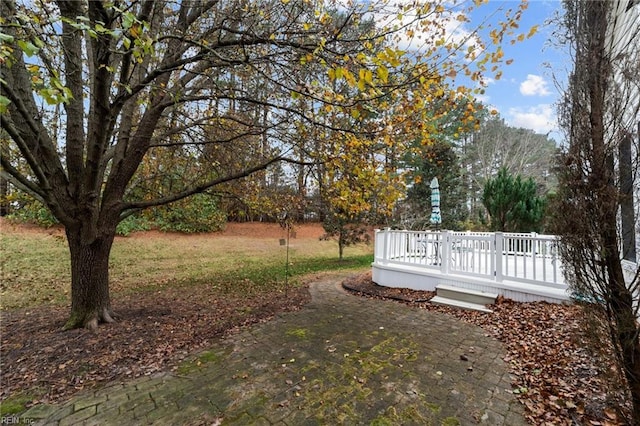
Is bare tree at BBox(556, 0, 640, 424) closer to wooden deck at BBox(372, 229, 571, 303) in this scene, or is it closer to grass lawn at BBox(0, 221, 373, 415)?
wooden deck at BBox(372, 229, 571, 303)

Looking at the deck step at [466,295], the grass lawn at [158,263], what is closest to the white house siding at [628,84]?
the deck step at [466,295]

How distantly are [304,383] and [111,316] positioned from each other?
3.53 m

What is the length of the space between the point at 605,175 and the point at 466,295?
400 cm

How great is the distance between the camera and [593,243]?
2090 millimetres

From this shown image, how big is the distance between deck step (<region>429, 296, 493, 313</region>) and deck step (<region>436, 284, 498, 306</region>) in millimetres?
81

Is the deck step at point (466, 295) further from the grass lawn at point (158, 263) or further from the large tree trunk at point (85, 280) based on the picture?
the large tree trunk at point (85, 280)

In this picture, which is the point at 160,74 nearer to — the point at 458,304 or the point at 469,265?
the point at 458,304

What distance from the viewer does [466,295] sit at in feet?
18.0

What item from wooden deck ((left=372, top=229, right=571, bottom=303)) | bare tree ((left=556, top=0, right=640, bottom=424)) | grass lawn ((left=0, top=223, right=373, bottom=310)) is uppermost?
bare tree ((left=556, top=0, right=640, bottom=424))

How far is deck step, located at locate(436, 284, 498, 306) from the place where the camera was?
5.25m

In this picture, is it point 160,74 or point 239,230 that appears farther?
point 239,230

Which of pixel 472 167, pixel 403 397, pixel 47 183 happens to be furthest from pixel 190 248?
pixel 472 167

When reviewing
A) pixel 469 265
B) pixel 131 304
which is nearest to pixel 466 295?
pixel 469 265

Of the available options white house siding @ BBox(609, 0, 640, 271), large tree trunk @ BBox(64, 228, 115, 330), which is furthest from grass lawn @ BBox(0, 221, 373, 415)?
white house siding @ BBox(609, 0, 640, 271)
